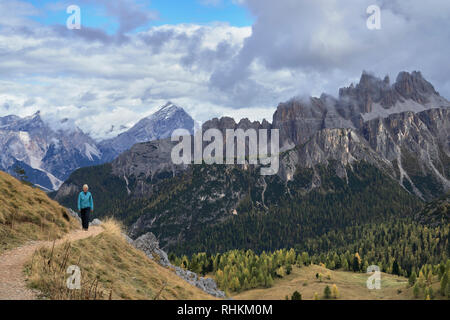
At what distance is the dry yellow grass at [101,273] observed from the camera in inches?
A: 821

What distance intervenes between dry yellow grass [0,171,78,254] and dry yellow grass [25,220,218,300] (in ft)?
13.5

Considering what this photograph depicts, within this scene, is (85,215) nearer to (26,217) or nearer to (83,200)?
(83,200)

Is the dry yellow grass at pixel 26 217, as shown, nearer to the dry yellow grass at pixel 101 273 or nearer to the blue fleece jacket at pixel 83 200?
the blue fleece jacket at pixel 83 200

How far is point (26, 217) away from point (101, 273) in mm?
13226

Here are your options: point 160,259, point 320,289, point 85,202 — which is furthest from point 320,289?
point 85,202

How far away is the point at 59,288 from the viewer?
2033 cm

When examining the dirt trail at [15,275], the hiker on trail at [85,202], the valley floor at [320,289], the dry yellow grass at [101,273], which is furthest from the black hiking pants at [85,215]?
the valley floor at [320,289]

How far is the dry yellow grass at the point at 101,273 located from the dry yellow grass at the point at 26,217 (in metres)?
4.11

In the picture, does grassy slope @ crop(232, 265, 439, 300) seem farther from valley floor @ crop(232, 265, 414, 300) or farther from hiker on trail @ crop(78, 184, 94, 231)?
hiker on trail @ crop(78, 184, 94, 231)

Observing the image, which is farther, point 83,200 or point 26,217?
point 83,200

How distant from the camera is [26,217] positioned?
35.4m
